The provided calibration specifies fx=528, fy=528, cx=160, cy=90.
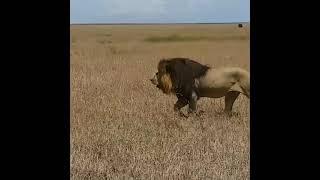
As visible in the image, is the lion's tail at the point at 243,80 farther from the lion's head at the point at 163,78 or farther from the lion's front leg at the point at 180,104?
the lion's head at the point at 163,78

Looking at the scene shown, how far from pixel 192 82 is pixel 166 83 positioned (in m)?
0.35

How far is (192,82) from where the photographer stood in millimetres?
6938

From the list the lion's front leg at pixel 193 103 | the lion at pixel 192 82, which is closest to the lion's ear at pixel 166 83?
the lion at pixel 192 82

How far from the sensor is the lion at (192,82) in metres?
6.73

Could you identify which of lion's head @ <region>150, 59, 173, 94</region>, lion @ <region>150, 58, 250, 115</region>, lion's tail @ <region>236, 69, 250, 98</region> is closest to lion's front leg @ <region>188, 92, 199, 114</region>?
lion @ <region>150, 58, 250, 115</region>

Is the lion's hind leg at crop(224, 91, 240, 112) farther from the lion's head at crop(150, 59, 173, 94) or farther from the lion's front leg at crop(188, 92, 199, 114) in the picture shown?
the lion's head at crop(150, 59, 173, 94)

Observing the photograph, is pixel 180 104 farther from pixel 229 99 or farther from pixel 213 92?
pixel 229 99

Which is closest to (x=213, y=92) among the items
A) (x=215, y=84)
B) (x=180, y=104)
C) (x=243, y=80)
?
(x=215, y=84)
